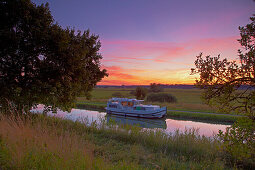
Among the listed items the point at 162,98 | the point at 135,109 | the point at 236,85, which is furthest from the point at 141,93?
the point at 236,85

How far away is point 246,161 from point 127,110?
77.7ft

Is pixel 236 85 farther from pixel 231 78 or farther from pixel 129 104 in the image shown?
pixel 129 104

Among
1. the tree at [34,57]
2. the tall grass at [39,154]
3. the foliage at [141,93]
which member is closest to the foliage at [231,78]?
the tall grass at [39,154]

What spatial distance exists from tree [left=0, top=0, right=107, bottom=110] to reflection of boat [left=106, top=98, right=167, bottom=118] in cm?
1846

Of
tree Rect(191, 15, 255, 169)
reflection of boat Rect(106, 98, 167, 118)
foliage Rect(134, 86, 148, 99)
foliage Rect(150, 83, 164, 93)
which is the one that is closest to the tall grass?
tree Rect(191, 15, 255, 169)

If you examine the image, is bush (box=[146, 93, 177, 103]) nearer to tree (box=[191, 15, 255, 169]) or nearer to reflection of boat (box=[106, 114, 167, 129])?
reflection of boat (box=[106, 114, 167, 129])

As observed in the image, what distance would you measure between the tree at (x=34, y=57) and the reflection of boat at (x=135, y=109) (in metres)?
18.5

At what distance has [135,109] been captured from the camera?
29219 mm

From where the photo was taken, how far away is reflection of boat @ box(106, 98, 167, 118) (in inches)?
1037

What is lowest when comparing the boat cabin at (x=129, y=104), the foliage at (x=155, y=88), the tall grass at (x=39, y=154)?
the boat cabin at (x=129, y=104)

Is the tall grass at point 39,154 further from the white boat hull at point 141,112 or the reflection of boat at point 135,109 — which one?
the reflection of boat at point 135,109

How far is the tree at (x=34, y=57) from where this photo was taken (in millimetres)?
8617

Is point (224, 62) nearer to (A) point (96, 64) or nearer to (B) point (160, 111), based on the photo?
(A) point (96, 64)

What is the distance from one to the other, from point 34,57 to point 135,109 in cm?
2137
